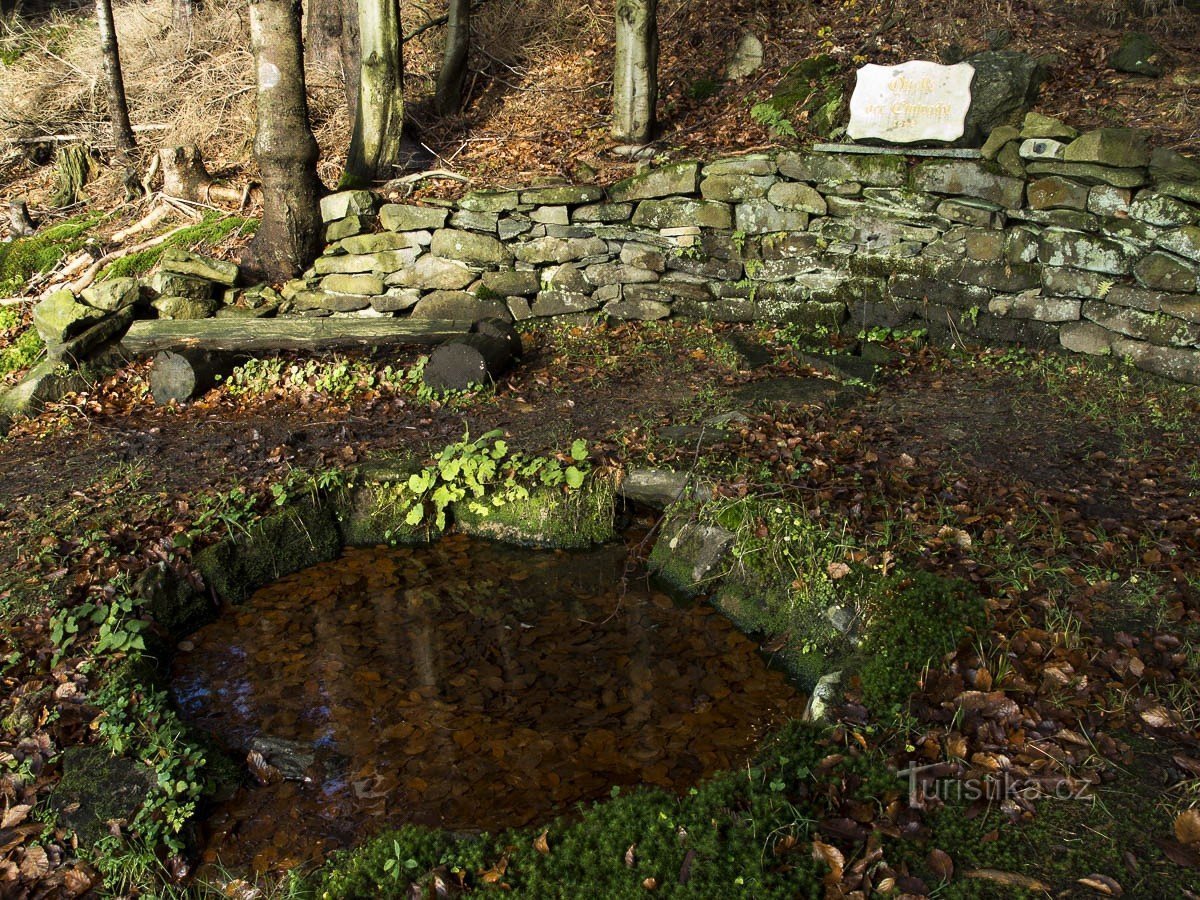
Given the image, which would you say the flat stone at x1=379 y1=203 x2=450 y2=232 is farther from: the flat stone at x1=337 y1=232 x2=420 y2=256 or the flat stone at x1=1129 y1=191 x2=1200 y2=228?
the flat stone at x1=1129 y1=191 x2=1200 y2=228

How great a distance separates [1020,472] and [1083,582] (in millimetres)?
1162

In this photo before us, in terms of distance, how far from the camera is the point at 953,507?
454cm

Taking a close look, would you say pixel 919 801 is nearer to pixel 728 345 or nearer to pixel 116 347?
pixel 728 345

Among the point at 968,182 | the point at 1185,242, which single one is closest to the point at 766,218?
the point at 968,182

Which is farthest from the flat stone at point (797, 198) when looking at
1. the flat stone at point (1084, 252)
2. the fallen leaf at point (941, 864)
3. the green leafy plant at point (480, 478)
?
the fallen leaf at point (941, 864)

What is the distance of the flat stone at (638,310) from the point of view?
7.84m

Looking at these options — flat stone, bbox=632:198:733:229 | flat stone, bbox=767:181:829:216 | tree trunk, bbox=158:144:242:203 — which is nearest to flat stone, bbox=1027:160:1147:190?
flat stone, bbox=767:181:829:216

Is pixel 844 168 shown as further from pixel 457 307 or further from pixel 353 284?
pixel 353 284

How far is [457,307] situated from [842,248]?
3364 millimetres

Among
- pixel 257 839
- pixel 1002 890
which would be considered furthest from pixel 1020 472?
pixel 257 839

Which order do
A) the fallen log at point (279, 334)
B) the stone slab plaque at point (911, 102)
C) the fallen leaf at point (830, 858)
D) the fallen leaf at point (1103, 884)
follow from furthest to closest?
the fallen log at point (279, 334) < the stone slab plaque at point (911, 102) < the fallen leaf at point (830, 858) < the fallen leaf at point (1103, 884)

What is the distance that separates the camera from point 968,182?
22.7 ft

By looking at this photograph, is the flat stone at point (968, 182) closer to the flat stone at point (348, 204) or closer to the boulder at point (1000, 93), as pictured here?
the boulder at point (1000, 93)

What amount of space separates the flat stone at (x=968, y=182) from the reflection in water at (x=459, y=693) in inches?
165
